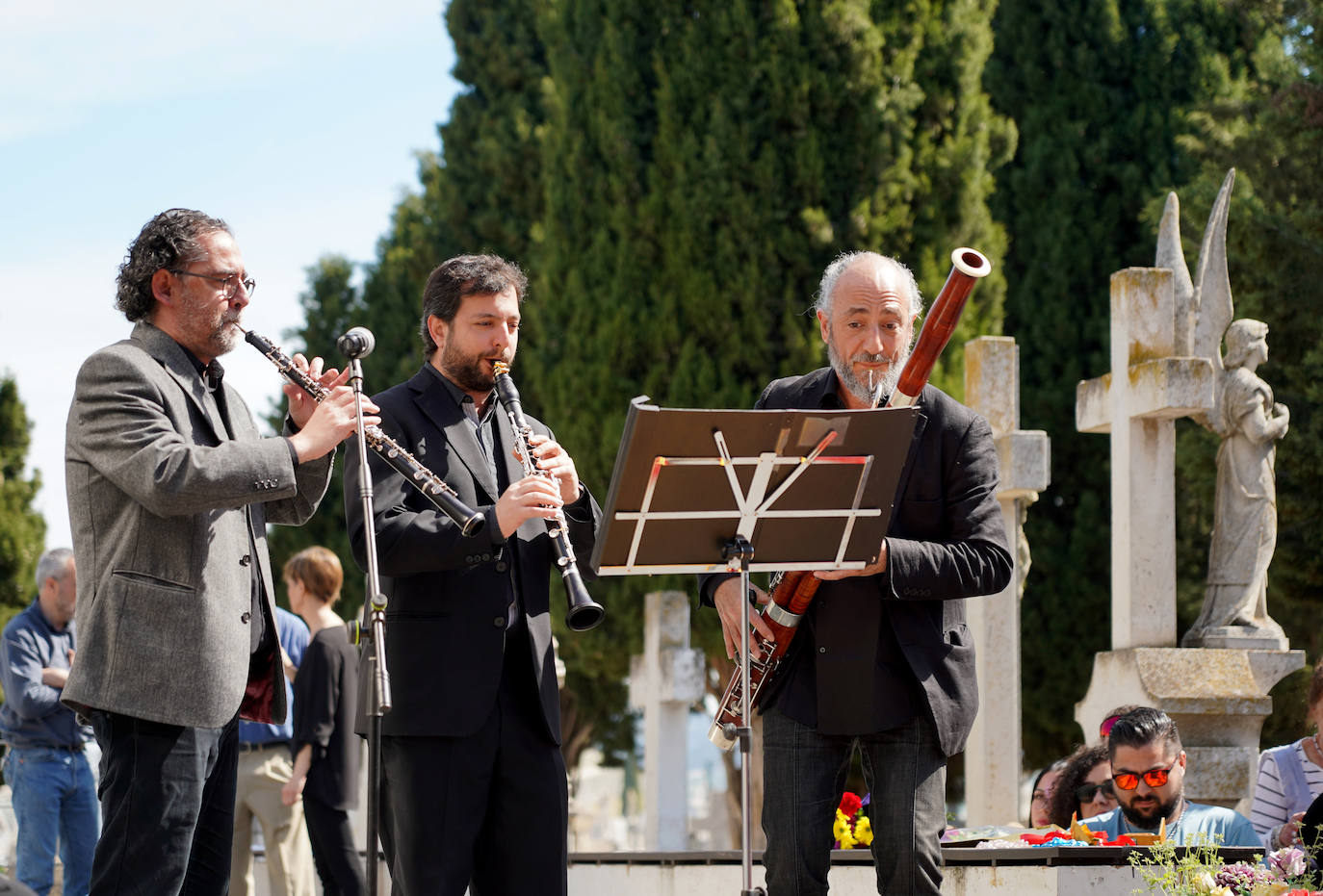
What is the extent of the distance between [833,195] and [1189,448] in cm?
439

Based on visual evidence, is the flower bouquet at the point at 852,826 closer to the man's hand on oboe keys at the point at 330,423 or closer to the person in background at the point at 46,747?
the man's hand on oboe keys at the point at 330,423

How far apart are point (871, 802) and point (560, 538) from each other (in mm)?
1089

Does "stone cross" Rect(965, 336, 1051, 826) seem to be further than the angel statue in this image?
Yes

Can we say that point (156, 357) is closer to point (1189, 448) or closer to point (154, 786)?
point (154, 786)

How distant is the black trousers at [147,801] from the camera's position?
379 centimetres

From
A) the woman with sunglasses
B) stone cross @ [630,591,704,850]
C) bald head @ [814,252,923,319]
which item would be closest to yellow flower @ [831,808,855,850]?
the woman with sunglasses

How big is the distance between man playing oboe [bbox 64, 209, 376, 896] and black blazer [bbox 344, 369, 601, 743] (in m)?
0.24

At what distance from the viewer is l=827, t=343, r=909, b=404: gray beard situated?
4387mm

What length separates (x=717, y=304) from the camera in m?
16.5

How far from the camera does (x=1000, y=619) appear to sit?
9992 millimetres

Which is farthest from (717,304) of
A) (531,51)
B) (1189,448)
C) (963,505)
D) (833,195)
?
(963,505)

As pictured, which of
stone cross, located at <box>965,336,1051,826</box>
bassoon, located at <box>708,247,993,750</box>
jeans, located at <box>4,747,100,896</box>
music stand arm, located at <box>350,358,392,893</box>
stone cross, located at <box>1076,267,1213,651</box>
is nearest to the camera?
music stand arm, located at <box>350,358,392,893</box>

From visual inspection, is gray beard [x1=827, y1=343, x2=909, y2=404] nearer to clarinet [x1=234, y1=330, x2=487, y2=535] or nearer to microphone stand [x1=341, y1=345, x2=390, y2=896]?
clarinet [x1=234, y1=330, x2=487, y2=535]

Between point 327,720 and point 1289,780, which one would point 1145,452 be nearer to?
point 1289,780
